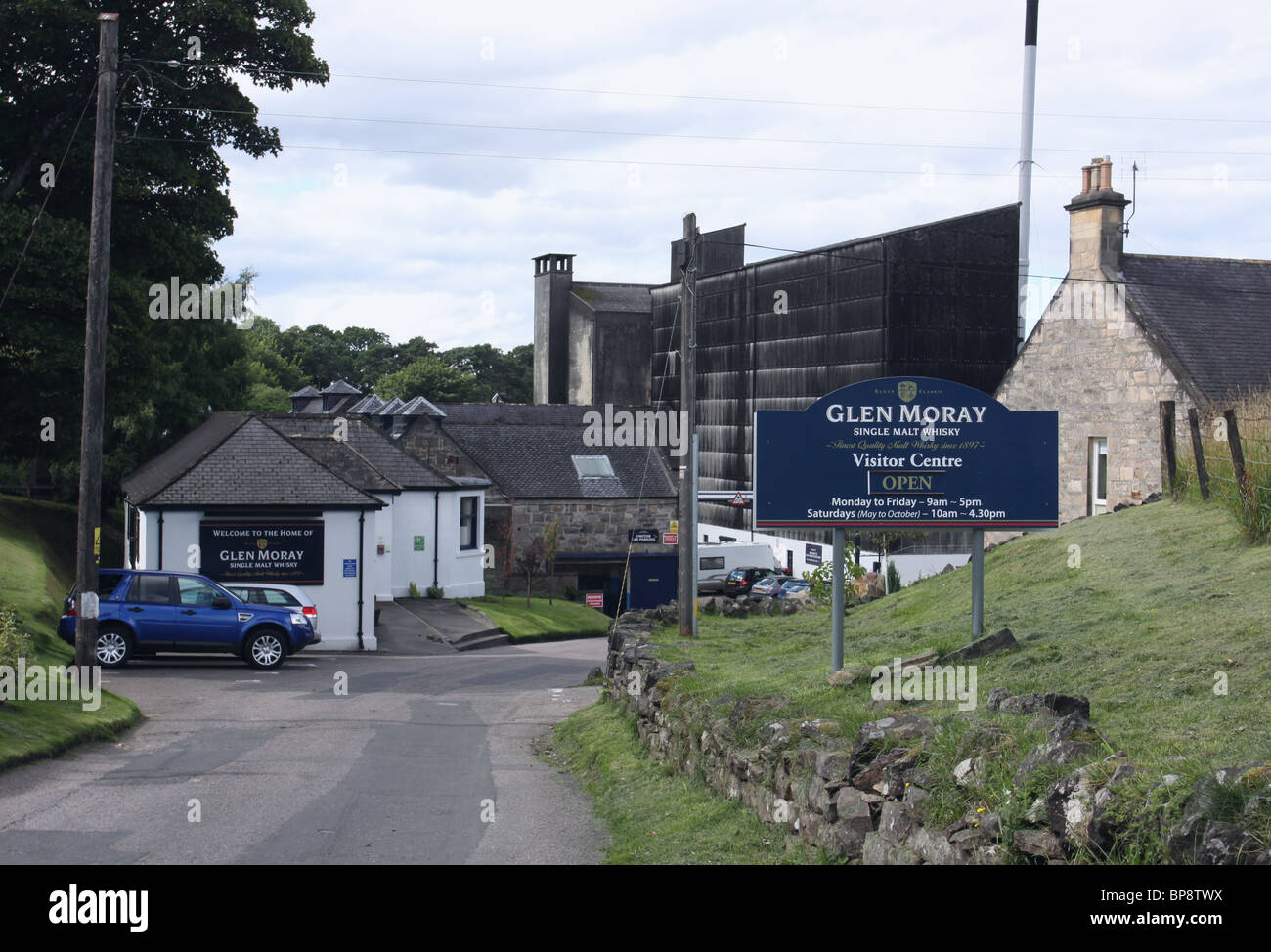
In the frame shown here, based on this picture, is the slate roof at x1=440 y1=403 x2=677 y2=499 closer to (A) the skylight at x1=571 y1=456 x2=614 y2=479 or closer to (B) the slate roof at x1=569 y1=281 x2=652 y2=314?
(A) the skylight at x1=571 y1=456 x2=614 y2=479

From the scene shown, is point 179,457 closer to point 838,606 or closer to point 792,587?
point 792,587

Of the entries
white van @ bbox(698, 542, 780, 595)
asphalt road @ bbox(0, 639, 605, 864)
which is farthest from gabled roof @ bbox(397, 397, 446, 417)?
asphalt road @ bbox(0, 639, 605, 864)

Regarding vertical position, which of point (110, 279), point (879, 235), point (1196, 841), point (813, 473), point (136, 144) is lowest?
point (1196, 841)

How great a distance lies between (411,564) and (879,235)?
22.1m

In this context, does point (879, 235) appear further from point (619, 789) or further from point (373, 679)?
point (619, 789)

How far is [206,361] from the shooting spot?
47.2 meters

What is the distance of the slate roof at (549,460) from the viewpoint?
49.3 metres

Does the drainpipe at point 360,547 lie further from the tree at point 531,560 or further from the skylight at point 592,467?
the skylight at point 592,467

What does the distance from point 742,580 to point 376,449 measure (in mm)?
15099

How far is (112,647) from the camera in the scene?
80.7ft

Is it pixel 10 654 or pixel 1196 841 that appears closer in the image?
pixel 1196 841

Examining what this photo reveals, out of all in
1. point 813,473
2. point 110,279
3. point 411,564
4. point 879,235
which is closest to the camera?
Answer: point 813,473

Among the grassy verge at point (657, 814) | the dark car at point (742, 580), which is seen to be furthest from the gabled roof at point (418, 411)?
the grassy verge at point (657, 814)
